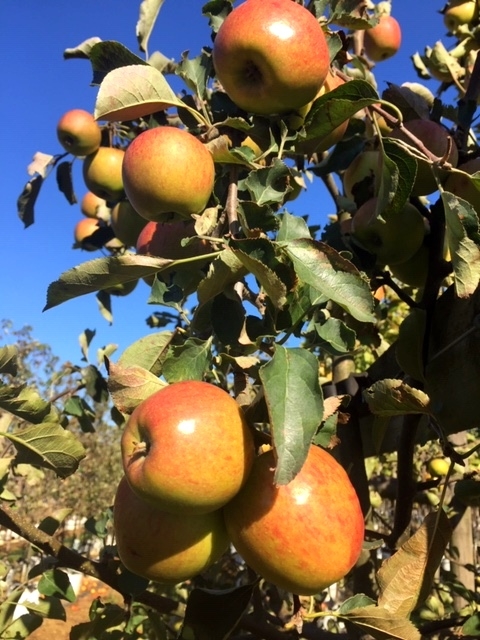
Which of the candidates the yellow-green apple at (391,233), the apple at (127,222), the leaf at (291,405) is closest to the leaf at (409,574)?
the leaf at (291,405)

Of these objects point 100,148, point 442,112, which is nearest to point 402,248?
point 442,112

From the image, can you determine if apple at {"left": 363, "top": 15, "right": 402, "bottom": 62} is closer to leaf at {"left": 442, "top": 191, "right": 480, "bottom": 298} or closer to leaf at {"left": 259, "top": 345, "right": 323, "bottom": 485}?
leaf at {"left": 442, "top": 191, "right": 480, "bottom": 298}

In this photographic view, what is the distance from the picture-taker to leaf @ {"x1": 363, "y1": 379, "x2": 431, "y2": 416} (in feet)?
2.84

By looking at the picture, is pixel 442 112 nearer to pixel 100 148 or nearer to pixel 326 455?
pixel 326 455

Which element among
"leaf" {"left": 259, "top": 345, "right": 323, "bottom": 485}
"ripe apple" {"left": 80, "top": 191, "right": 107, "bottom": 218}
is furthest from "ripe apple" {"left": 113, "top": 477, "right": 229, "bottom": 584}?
"ripe apple" {"left": 80, "top": 191, "right": 107, "bottom": 218}

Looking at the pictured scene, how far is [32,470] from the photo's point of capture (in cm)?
223

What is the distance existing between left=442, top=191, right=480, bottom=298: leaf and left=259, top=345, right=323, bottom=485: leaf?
0.89 ft

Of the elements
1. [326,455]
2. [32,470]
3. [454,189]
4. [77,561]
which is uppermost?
[454,189]

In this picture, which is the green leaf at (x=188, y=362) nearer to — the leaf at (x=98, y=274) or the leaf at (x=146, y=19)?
the leaf at (x=98, y=274)

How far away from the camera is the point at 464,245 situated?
2.77ft

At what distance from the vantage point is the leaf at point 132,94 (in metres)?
1.02

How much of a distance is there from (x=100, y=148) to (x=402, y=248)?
3.44ft

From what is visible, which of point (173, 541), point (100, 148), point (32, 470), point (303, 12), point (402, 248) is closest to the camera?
point (173, 541)

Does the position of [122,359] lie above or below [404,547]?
above
